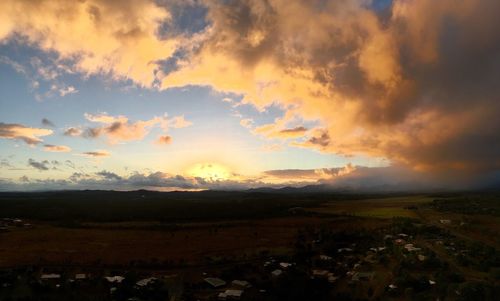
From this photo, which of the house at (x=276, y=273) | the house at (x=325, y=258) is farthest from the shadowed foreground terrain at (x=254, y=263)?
the house at (x=325, y=258)

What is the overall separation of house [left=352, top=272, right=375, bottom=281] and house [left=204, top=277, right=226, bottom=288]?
10.6 metres

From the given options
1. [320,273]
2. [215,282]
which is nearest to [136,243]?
[215,282]

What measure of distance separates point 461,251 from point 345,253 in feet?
37.5

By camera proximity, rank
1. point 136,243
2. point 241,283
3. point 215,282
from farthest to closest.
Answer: point 136,243 → point 215,282 → point 241,283

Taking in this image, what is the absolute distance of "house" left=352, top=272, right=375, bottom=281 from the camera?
28531mm

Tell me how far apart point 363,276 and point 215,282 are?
11907 mm

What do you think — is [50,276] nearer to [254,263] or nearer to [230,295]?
[230,295]

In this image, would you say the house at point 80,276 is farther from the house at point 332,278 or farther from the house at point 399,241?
the house at point 399,241

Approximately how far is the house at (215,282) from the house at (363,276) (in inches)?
416

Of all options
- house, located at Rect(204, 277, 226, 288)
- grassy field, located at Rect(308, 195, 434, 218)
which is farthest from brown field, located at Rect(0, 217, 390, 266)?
grassy field, located at Rect(308, 195, 434, 218)

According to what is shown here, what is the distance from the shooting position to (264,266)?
115ft

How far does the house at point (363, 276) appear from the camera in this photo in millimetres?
28531

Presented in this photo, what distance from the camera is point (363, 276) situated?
28.8 m

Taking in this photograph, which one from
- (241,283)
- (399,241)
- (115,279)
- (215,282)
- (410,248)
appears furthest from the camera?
(399,241)
